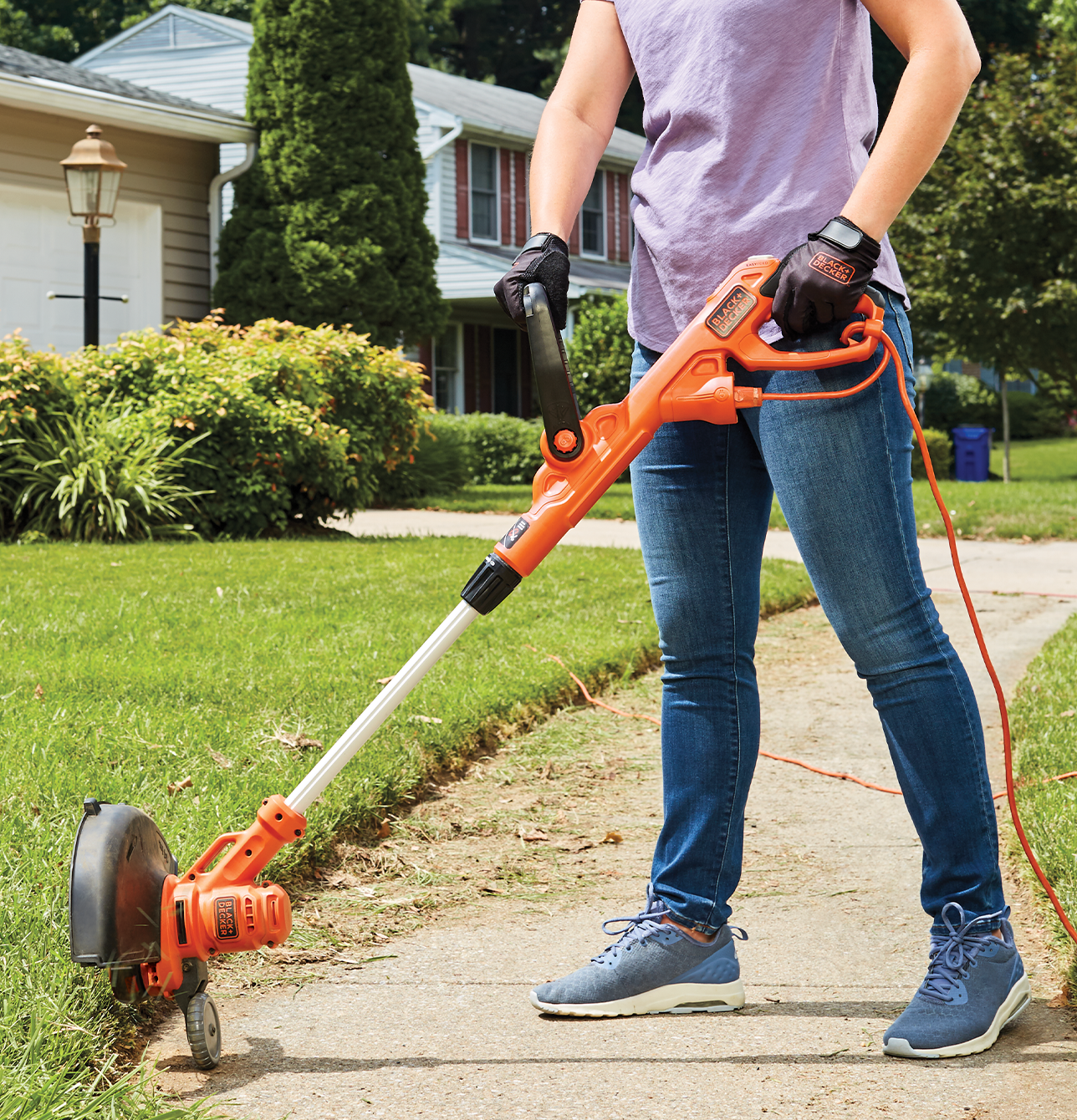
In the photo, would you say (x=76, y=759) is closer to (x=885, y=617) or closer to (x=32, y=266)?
(x=885, y=617)

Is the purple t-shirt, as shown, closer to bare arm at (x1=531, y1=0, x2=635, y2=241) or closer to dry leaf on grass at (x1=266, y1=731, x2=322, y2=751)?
bare arm at (x1=531, y1=0, x2=635, y2=241)

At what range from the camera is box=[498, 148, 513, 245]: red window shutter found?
73.0 feet

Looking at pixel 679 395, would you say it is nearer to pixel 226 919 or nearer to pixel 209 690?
pixel 226 919

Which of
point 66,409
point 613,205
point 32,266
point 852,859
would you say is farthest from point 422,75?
point 852,859

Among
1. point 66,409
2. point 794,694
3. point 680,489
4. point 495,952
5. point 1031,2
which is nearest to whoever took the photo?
point 680,489

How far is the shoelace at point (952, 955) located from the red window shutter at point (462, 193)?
66.6 ft

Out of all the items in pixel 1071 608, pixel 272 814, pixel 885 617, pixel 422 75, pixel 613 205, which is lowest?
A: pixel 1071 608

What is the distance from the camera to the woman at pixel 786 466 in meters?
2.12

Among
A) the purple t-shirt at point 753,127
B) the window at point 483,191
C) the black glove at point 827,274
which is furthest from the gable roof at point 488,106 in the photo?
the black glove at point 827,274

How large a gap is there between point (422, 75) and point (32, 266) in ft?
41.9

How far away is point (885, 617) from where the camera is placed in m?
2.20

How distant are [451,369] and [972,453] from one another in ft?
26.8

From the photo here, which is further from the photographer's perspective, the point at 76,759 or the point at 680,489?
the point at 76,759

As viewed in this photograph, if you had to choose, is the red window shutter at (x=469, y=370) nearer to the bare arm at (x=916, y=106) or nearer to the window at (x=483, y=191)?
the window at (x=483, y=191)
